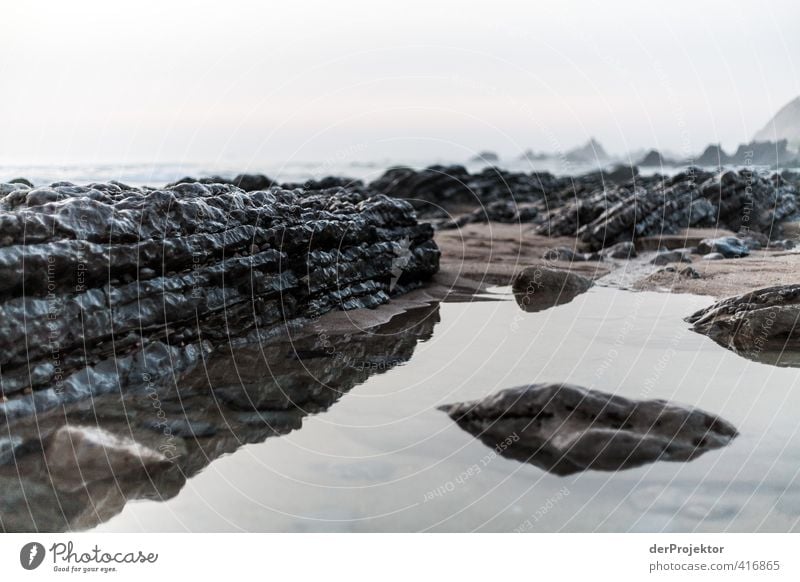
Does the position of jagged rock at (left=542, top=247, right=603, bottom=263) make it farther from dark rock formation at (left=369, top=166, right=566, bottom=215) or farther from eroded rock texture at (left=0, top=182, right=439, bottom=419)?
dark rock formation at (left=369, top=166, right=566, bottom=215)

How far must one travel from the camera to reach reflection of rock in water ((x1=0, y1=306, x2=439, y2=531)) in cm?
387

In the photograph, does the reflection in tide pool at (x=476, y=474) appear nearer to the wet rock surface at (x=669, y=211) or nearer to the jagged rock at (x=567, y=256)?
the jagged rock at (x=567, y=256)

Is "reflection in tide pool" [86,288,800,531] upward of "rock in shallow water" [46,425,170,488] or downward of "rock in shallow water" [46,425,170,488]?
upward

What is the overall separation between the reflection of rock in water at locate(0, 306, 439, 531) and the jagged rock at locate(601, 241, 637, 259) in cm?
624

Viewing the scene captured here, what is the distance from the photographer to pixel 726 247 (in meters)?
10.9

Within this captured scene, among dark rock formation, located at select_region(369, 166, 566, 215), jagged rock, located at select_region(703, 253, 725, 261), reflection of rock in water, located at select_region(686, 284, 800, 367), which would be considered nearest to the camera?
reflection of rock in water, located at select_region(686, 284, 800, 367)

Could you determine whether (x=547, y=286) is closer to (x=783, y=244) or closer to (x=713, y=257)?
(x=713, y=257)

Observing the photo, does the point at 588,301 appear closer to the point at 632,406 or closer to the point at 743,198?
the point at 632,406

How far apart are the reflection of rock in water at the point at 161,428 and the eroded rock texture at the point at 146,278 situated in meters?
0.28

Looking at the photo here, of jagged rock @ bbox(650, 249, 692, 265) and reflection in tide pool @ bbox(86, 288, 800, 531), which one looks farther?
jagged rock @ bbox(650, 249, 692, 265)
